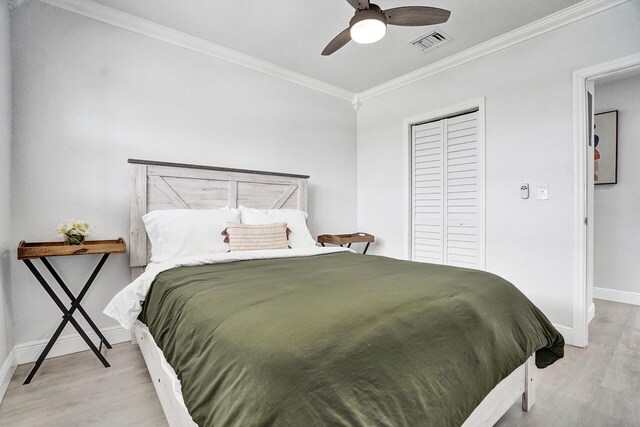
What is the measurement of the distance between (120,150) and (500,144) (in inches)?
Answer: 135

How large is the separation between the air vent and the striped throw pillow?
7.23 feet

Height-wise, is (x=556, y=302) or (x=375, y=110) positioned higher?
(x=375, y=110)

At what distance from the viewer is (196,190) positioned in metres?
2.81

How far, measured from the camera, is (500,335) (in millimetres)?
1344

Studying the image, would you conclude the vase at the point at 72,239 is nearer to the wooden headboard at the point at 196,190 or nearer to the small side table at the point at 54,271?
the small side table at the point at 54,271

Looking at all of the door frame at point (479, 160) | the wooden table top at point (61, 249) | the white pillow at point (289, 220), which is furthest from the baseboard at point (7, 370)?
the door frame at point (479, 160)

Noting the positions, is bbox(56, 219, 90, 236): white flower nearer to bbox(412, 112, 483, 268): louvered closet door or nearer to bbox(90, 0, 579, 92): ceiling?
bbox(90, 0, 579, 92): ceiling

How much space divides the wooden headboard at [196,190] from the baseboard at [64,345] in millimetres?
492

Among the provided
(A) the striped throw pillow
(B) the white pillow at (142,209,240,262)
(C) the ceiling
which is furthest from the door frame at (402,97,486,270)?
(B) the white pillow at (142,209,240,262)

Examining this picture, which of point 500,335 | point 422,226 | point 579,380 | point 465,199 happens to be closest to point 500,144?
point 465,199

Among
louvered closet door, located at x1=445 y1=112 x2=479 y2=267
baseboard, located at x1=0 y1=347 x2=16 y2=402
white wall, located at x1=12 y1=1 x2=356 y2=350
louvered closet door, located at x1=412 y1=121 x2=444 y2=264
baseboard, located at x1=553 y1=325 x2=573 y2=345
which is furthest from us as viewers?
louvered closet door, located at x1=412 y1=121 x2=444 y2=264

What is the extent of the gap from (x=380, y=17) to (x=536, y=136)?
184 cm

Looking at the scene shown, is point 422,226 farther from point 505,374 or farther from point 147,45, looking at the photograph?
point 147,45

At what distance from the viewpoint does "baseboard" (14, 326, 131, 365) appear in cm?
217
